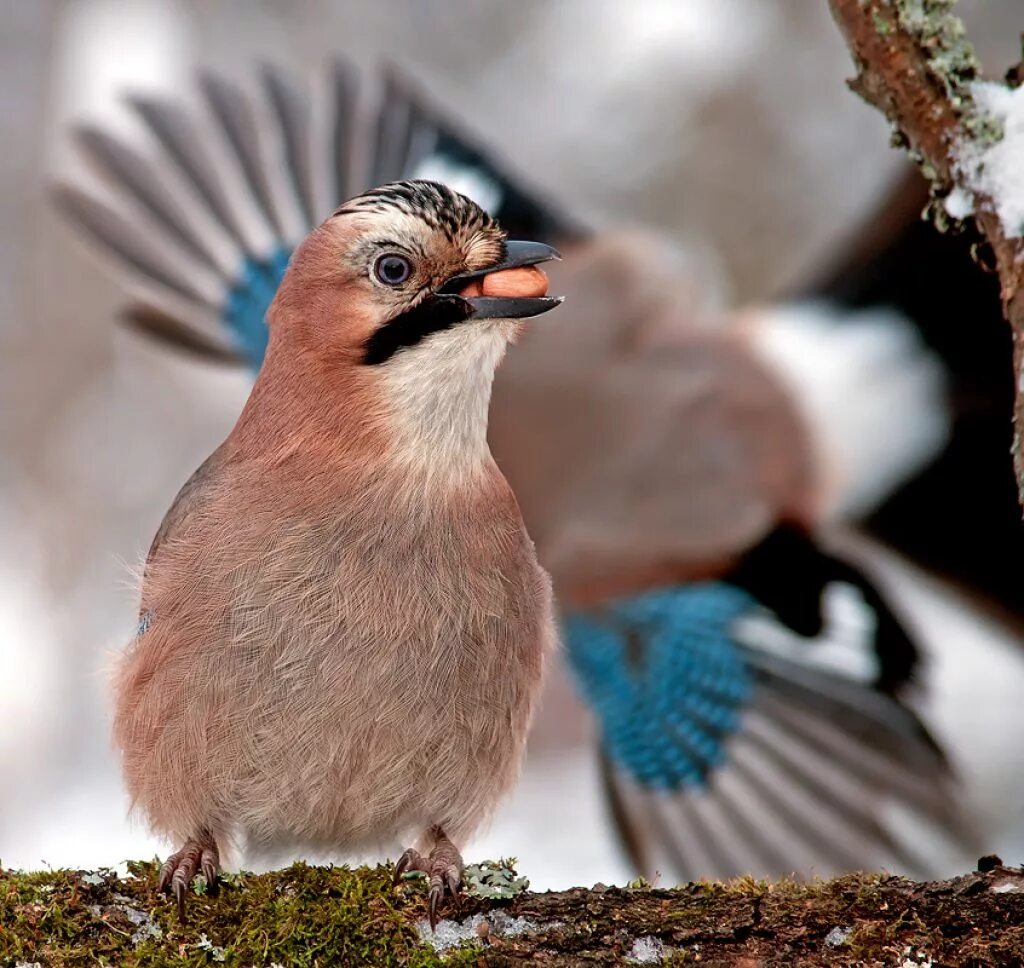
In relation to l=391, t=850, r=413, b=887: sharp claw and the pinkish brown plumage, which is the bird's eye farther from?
l=391, t=850, r=413, b=887: sharp claw

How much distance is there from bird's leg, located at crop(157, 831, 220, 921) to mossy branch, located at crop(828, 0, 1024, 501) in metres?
1.45

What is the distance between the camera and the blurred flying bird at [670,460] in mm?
4578

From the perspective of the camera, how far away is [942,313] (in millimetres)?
5012

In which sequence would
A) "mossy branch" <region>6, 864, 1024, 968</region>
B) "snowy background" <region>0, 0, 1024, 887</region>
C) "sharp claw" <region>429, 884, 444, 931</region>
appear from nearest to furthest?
"mossy branch" <region>6, 864, 1024, 968</region> < "sharp claw" <region>429, 884, 444, 931</region> < "snowy background" <region>0, 0, 1024, 887</region>

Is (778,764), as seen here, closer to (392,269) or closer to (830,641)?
(830,641)

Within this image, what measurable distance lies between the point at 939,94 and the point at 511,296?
0.79 meters

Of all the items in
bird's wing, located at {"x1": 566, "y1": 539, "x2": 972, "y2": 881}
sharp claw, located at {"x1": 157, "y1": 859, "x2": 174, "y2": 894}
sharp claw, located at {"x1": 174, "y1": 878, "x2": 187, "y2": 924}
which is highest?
bird's wing, located at {"x1": 566, "y1": 539, "x2": 972, "y2": 881}

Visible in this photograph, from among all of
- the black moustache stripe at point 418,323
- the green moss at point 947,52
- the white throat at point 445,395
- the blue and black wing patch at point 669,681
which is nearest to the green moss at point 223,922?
the white throat at point 445,395

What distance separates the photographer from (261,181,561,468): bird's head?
2510 millimetres

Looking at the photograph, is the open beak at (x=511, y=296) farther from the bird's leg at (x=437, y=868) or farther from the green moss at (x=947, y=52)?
the bird's leg at (x=437, y=868)

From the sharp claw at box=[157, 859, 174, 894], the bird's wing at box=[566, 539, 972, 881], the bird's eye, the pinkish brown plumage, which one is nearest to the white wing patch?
the bird's wing at box=[566, 539, 972, 881]

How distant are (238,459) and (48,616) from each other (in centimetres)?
343

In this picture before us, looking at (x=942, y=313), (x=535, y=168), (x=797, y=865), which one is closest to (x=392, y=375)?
(x=797, y=865)

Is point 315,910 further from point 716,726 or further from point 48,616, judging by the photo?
point 48,616
